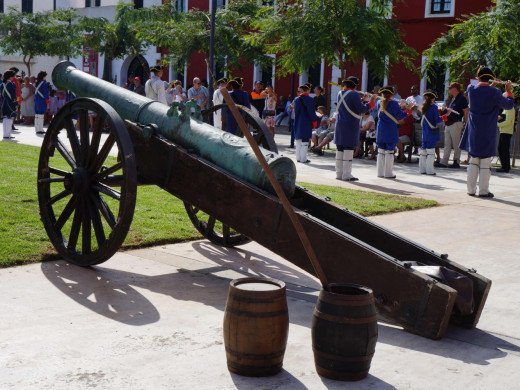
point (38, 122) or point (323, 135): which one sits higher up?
point (323, 135)

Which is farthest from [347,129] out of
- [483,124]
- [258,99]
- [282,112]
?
[282,112]

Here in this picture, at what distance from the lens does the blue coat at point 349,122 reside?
14.0m

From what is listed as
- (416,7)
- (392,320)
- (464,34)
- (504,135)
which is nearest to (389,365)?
(392,320)

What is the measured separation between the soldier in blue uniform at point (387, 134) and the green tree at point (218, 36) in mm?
12780

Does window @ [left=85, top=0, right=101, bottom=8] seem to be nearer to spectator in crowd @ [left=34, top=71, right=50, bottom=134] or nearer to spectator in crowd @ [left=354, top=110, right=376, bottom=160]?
spectator in crowd @ [left=34, top=71, right=50, bottom=134]

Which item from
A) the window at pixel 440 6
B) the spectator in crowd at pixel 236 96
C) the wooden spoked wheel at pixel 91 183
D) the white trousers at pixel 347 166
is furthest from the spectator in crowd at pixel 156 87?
the window at pixel 440 6

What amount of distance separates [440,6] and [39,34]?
20760 millimetres

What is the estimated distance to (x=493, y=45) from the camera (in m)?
19.5

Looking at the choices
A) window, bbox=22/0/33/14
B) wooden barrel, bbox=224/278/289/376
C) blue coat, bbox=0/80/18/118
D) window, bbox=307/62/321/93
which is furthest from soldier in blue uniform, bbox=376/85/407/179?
window, bbox=22/0/33/14

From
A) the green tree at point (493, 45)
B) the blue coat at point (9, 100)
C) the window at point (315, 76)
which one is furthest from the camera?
the window at point (315, 76)

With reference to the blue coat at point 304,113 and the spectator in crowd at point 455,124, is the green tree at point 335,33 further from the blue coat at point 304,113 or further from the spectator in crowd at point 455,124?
the spectator in crowd at point 455,124

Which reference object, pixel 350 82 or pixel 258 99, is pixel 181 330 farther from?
pixel 258 99

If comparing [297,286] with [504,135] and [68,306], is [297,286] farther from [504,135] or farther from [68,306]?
[504,135]

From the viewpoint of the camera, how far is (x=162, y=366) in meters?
4.34
